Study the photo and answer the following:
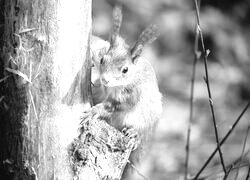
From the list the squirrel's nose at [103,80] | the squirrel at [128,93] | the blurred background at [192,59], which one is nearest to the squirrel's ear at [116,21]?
the squirrel at [128,93]

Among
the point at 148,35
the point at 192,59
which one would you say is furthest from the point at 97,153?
the point at 192,59

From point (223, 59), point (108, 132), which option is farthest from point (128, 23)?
point (108, 132)

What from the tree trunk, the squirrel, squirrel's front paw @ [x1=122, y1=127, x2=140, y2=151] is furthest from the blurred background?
the tree trunk

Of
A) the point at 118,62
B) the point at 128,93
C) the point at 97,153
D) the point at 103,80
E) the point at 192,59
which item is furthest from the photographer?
the point at 192,59

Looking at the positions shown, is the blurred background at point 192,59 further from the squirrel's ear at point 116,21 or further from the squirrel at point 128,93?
the squirrel's ear at point 116,21

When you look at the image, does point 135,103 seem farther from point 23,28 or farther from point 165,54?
point 165,54

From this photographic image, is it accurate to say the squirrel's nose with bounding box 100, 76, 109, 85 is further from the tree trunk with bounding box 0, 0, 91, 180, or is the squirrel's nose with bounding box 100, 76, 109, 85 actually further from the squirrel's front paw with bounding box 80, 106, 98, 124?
the tree trunk with bounding box 0, 0, 91, 180

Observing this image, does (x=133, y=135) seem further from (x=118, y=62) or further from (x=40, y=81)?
(x=40, y=81)
